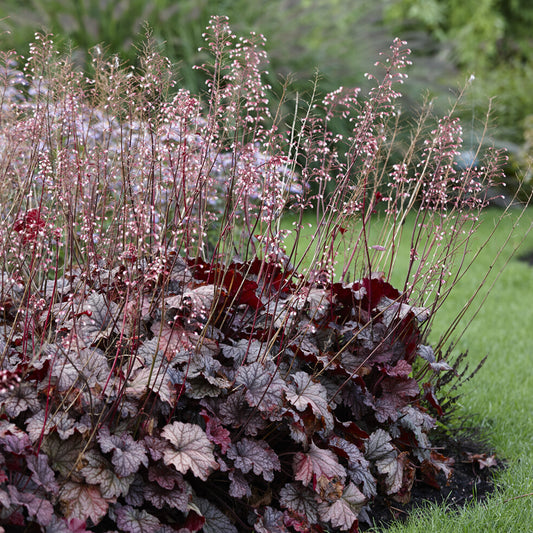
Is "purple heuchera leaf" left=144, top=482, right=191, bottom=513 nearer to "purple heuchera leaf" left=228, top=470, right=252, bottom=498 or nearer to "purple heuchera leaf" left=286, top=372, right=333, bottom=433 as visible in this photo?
"purple heuchera leaf" left=228, top=470, right=252, bottom=498

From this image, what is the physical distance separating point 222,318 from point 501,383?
2.30m

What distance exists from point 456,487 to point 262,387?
46.1 inches

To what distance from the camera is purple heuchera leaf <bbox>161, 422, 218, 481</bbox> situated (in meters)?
1.92

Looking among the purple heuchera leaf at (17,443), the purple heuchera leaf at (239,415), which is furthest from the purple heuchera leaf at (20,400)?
the purple heuchera leaf at (239,415)

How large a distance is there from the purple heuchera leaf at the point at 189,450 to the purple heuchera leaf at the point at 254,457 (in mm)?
147

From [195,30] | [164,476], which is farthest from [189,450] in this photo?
[195,30]

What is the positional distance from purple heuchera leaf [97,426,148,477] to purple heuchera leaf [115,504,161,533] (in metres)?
0.14

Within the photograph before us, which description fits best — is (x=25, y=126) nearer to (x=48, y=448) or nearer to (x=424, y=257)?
(x=48, y=448)

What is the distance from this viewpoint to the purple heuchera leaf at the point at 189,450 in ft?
6.29

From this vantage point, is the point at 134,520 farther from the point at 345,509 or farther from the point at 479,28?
the point at 479,28

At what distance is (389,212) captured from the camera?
2.87 meters

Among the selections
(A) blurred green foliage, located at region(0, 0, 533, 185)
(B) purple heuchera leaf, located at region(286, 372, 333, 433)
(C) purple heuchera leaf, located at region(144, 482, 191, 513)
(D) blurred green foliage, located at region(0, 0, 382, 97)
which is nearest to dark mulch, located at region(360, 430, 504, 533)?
(B) purple heuchera leaf, located at region(286, 372, 333, 433)

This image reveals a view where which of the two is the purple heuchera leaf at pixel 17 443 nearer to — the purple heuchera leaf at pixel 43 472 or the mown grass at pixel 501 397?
the purple heuchera leaf at pixel 43 472

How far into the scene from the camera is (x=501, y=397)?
3838 millimetres
